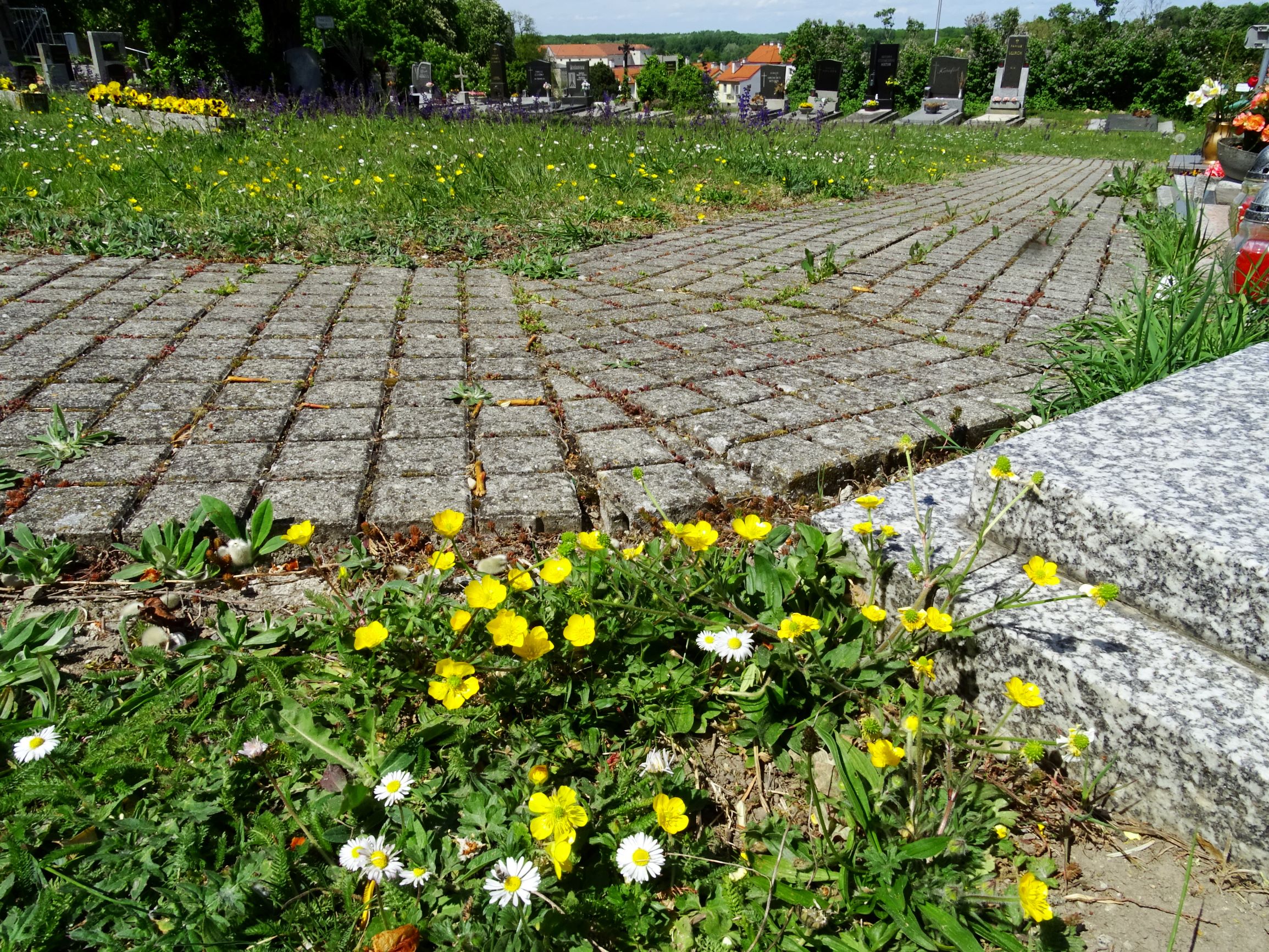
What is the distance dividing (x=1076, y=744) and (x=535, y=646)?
94cm

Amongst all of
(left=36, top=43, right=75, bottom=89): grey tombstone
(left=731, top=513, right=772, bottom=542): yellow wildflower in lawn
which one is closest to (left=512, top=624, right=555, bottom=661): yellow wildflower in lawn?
(left=731, top=513, right=772, bottom=542): yellow wildflower in lawn

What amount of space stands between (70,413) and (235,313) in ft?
4.09

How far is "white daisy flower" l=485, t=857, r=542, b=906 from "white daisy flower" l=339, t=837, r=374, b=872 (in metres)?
0.21

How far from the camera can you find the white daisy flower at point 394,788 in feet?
4.46

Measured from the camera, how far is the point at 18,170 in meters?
6.02

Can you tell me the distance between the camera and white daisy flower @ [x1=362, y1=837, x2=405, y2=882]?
48.1 inches

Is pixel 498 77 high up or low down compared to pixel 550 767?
up

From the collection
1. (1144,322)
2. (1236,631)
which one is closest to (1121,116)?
(1144,322)

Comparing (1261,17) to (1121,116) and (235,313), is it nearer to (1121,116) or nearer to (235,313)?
(1121,116)

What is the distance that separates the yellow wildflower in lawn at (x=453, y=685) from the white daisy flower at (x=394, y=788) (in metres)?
0.14

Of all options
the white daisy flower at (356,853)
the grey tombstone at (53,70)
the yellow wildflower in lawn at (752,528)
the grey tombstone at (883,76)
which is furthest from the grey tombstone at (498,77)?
the grey tombstone at (883,76)

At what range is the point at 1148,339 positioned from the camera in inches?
109

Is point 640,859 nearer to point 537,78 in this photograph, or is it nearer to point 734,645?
point 734,645

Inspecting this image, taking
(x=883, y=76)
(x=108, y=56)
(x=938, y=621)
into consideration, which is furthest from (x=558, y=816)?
(x=883, y=76)
